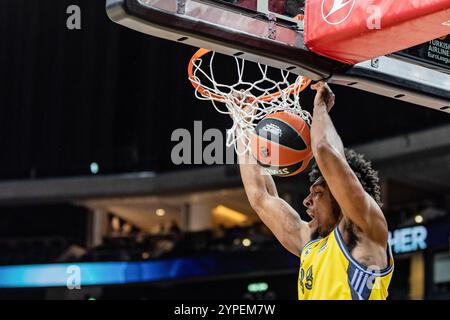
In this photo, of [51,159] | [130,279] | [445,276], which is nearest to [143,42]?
[51,159]

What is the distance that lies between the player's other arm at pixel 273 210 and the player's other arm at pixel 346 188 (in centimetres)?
62

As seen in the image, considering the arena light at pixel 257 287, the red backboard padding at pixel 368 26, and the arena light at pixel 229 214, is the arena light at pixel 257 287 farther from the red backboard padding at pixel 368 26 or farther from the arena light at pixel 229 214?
the red backboard padding at pixel 368 26

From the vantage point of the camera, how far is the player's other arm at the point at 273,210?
4.10 meters

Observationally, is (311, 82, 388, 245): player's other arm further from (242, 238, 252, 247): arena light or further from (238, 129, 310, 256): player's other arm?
(242, 238, 252, 247): arena light

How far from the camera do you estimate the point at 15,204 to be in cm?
1852

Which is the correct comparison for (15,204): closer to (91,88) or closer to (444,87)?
(91,88)

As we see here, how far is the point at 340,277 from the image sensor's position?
3459 millimetres

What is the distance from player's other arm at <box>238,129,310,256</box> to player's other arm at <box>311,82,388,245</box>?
2.04 feet

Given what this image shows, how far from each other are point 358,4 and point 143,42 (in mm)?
12434

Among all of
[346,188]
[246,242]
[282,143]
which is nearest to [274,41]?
[282,143]

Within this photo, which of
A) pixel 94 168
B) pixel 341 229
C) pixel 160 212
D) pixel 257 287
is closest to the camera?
pixel 341 229

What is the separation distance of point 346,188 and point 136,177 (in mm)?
13934

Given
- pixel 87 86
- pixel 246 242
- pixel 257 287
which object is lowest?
pixel 257 287

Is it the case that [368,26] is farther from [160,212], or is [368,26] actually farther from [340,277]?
[160,212]
